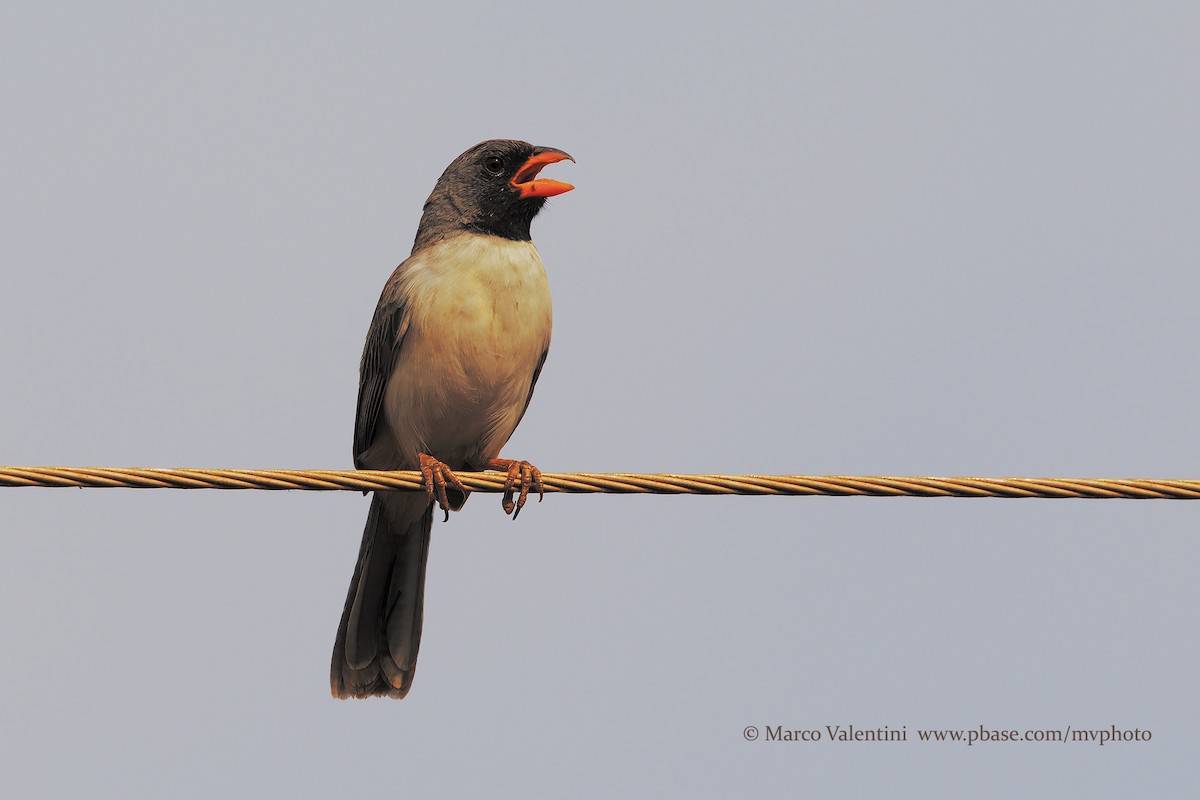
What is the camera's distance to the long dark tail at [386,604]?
7555 mm

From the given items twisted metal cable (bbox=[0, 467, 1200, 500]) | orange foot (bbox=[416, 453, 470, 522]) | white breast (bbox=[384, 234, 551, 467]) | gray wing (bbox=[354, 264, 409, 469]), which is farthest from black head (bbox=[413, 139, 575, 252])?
twisted metal cable (bbox=[0, 467, 1200, 500])

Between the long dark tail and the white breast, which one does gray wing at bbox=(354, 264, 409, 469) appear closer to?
the white breast

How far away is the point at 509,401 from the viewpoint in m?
7.27

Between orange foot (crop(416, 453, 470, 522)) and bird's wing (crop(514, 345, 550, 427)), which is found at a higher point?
bird's wing (crop(514, 345, 550, 427))

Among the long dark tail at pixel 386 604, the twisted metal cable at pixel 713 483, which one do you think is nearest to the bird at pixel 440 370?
the long dark tail at pixel 386 604

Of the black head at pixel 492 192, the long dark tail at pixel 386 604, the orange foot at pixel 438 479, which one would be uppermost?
the black head at pixel 492 192

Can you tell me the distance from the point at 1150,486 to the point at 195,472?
3.38 m

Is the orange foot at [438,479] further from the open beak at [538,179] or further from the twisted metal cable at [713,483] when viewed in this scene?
the open beak at [538,179]

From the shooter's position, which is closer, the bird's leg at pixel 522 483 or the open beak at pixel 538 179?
the bird's leg at pixel 522 483

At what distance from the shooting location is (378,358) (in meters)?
7.39

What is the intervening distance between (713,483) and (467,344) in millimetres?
2223

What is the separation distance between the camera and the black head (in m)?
7.52

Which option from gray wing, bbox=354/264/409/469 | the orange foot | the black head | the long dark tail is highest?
the black head

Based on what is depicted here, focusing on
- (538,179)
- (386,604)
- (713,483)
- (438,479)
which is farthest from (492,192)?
(713,483)
